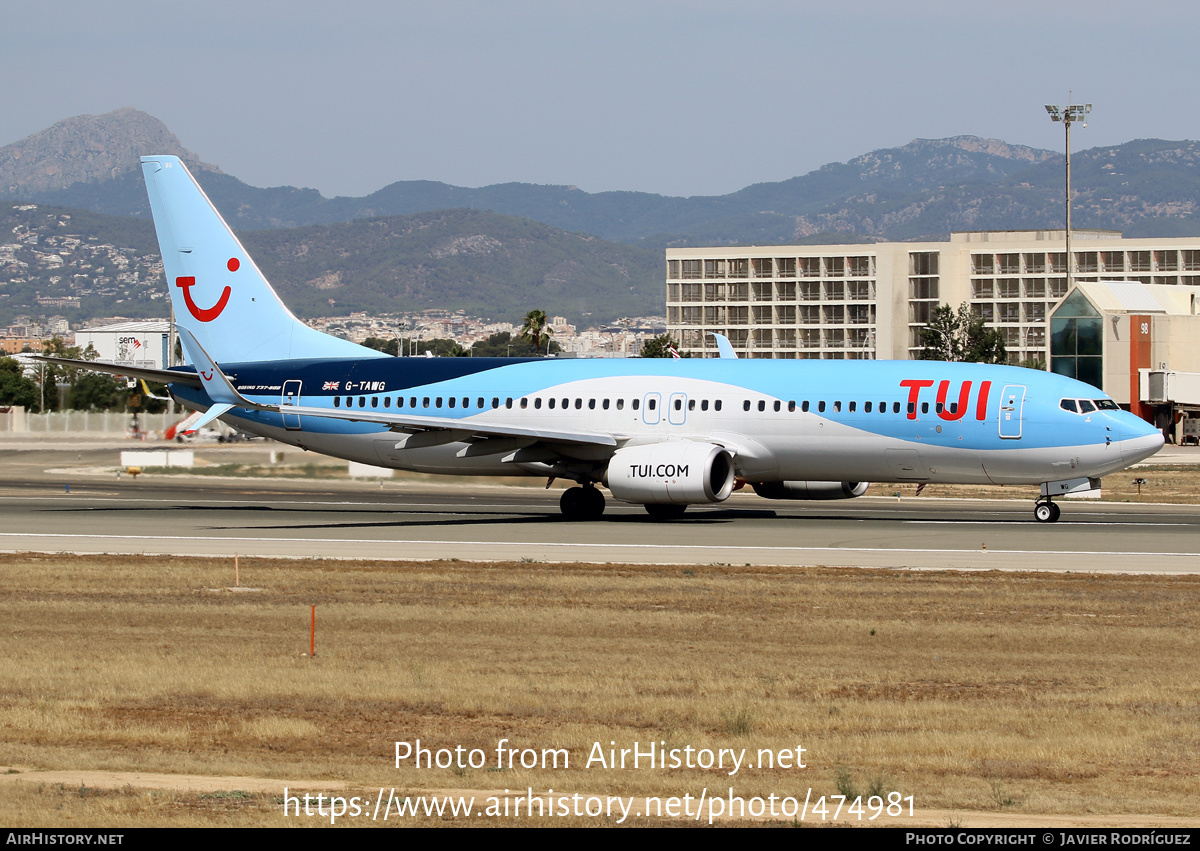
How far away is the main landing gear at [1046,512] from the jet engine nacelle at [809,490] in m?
4.91

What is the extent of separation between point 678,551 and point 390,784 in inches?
813

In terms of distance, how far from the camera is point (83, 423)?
87438mm

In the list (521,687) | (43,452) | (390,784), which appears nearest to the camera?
(390,784)

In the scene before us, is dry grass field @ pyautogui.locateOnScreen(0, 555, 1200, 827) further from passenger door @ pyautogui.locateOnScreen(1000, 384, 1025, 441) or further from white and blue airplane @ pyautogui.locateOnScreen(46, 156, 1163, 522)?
white and blue airplane @ pyautogui.locateOnScreen(46, 156, 1163, 522)

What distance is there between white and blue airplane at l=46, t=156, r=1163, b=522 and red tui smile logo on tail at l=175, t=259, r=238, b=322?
1.8 inches

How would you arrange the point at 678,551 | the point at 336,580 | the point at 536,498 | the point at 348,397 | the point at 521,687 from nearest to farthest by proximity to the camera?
the point at 521,687 < the point at 336,580 < the point at 678,551 < the point at 348,397 < the point at 536,498

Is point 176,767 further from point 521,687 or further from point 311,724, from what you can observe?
point 521,687

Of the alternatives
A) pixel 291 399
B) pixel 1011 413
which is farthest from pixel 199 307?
pixel 1011 413

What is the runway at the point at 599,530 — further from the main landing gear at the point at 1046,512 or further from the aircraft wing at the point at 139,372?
the aircraft wing at the point at 139,372

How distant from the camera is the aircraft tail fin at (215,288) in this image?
45906mm

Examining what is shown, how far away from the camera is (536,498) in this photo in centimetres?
5275

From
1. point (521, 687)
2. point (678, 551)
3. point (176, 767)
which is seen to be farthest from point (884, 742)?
point (678, 551)

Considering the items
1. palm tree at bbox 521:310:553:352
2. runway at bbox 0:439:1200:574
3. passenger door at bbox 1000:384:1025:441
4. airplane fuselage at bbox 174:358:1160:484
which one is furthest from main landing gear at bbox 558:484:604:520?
palm tree at bbox 521:310:553:352

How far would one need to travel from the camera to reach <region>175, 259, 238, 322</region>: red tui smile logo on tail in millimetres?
46125
